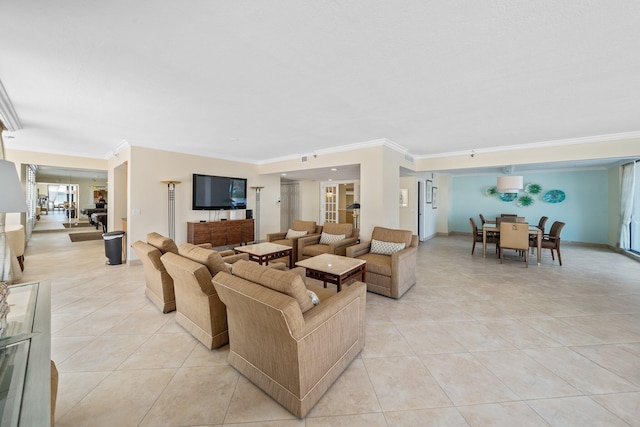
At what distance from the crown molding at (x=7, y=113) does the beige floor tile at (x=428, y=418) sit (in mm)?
4624

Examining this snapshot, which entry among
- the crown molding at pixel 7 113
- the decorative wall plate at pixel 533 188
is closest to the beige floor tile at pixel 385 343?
the crown molding at pixel 7 113

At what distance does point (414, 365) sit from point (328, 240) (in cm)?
310

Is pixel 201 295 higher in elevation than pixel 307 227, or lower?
lower

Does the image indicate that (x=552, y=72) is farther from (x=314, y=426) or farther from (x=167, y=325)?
(x=167, y=325)

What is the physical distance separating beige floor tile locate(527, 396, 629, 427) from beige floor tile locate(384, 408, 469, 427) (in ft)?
1.81

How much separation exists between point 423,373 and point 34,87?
463 centimetres

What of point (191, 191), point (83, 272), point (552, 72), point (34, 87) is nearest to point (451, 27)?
point (552, 72)

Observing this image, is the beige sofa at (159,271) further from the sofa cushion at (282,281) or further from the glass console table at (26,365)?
the sofa cushion at (282,281)

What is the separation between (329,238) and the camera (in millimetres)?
5016

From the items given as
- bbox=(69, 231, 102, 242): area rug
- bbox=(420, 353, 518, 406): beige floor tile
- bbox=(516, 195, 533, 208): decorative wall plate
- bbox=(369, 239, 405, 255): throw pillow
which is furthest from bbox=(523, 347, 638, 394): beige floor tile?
bbox=(69, 231, 102, 242): area rug

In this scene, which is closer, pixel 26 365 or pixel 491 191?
pixel 26 365

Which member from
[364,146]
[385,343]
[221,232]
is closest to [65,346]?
[385,343]

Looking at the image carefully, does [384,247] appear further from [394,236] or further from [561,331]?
[561,331]

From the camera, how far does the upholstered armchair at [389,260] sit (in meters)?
3.38
